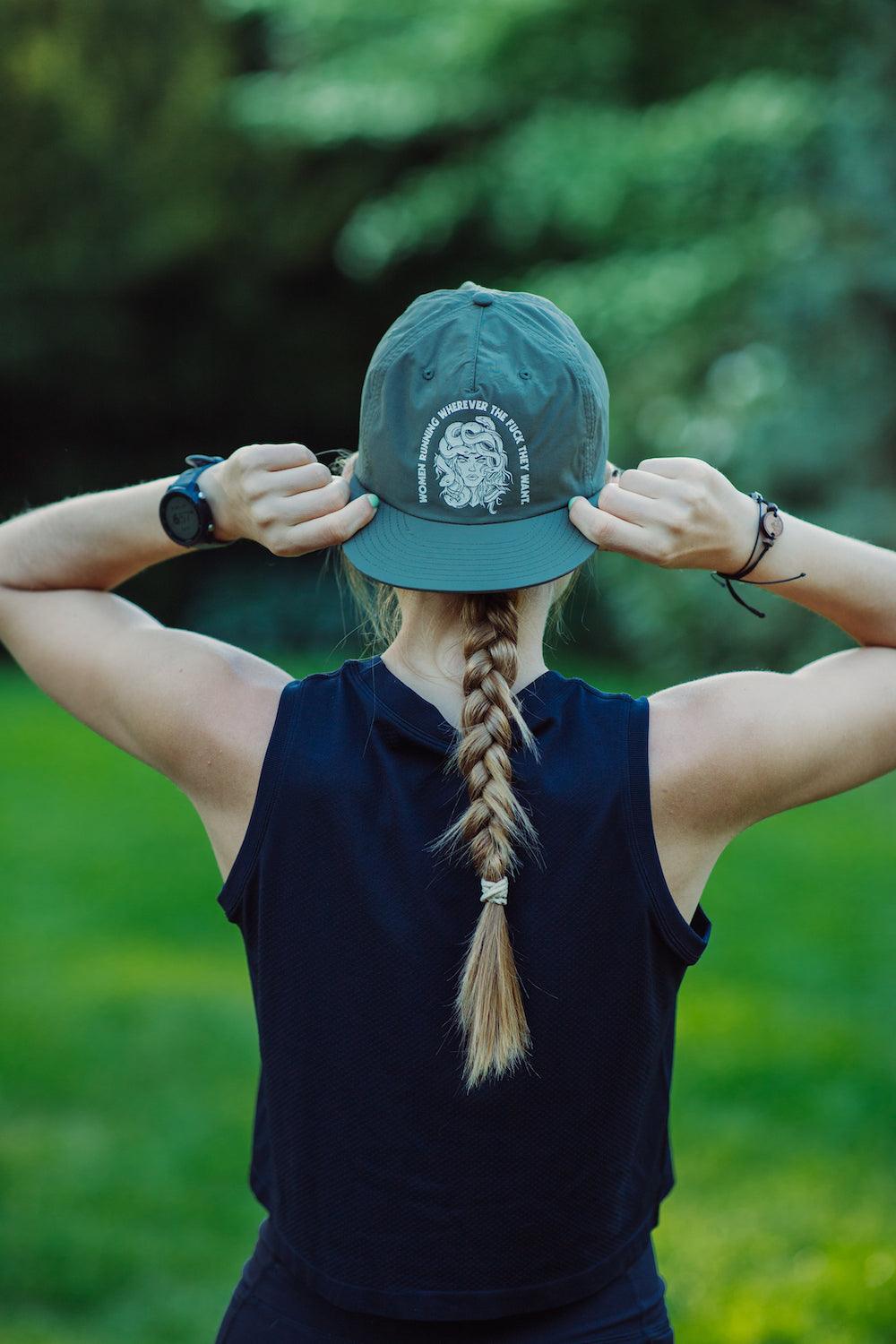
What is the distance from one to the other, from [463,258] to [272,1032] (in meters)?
13.8

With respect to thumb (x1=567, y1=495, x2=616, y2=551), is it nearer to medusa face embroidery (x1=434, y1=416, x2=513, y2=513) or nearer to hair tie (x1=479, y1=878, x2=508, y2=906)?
medusa face embroidery (x1=434, y1=416, x2=513, y2=513)

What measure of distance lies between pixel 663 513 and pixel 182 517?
644mm

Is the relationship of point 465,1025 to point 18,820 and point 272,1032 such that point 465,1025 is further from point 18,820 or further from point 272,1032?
point 18,820

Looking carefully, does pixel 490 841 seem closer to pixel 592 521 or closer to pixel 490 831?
pixel 490 831

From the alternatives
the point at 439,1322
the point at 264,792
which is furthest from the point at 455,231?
the point at 439,1322

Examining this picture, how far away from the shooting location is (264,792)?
1.52m

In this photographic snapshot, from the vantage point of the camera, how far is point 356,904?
1514 millimetres

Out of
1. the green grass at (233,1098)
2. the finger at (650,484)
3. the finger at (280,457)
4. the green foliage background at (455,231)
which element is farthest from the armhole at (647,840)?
the green foliage background at (455,231)

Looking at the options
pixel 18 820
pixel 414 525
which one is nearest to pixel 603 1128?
pixel 414 525

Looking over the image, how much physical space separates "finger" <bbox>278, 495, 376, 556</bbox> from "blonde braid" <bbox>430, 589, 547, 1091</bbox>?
0.66 feet

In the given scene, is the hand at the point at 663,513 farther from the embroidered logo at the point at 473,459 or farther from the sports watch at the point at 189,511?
the sports watch at the point at 189,511

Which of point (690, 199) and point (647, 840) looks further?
point (690, 199)

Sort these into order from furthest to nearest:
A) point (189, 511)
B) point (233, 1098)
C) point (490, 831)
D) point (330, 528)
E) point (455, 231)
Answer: point (455, 231)
point (233, 1098)
point (189, 511)
point (330, 528)
point (490, 831)

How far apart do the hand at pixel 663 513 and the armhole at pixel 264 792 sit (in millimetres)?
395
